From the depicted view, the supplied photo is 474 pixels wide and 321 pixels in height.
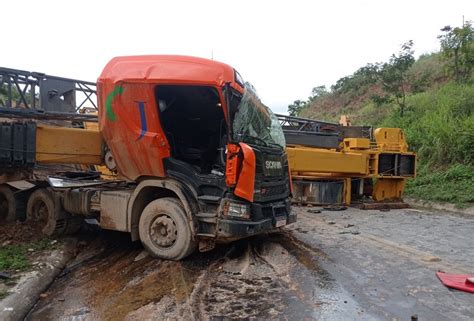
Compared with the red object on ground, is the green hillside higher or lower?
higher

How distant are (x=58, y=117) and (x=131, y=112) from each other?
3.49m

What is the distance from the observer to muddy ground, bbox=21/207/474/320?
4309 mm

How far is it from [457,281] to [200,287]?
2.89 meters

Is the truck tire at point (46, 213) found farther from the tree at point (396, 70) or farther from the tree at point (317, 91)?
the tree at point (317, 91)

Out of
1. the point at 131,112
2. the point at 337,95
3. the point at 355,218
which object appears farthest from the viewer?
the point at 337,95

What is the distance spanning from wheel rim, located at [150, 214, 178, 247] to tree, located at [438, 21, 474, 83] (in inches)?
684

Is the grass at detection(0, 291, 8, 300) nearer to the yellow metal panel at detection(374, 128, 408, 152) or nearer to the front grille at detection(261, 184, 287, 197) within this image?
the front grille at detection(261, 184, 287, 197)

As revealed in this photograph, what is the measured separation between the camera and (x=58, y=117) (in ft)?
29.4

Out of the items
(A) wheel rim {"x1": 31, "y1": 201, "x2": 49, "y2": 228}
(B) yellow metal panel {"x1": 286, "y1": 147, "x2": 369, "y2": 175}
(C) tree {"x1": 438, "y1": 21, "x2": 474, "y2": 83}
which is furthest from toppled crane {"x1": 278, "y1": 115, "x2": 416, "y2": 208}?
(C) tree {"x1": 438, "y1": 21, "x2": 474, "y2": 83}

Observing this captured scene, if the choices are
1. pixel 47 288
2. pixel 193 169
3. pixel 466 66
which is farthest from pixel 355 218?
pixel 466 66

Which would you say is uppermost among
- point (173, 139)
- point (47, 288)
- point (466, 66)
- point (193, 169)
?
point (466, 66)

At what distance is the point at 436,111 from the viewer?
56.7ft

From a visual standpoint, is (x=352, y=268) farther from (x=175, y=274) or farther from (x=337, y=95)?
(x=337, y=95)

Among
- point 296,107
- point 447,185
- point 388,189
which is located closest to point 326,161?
point 388,189
